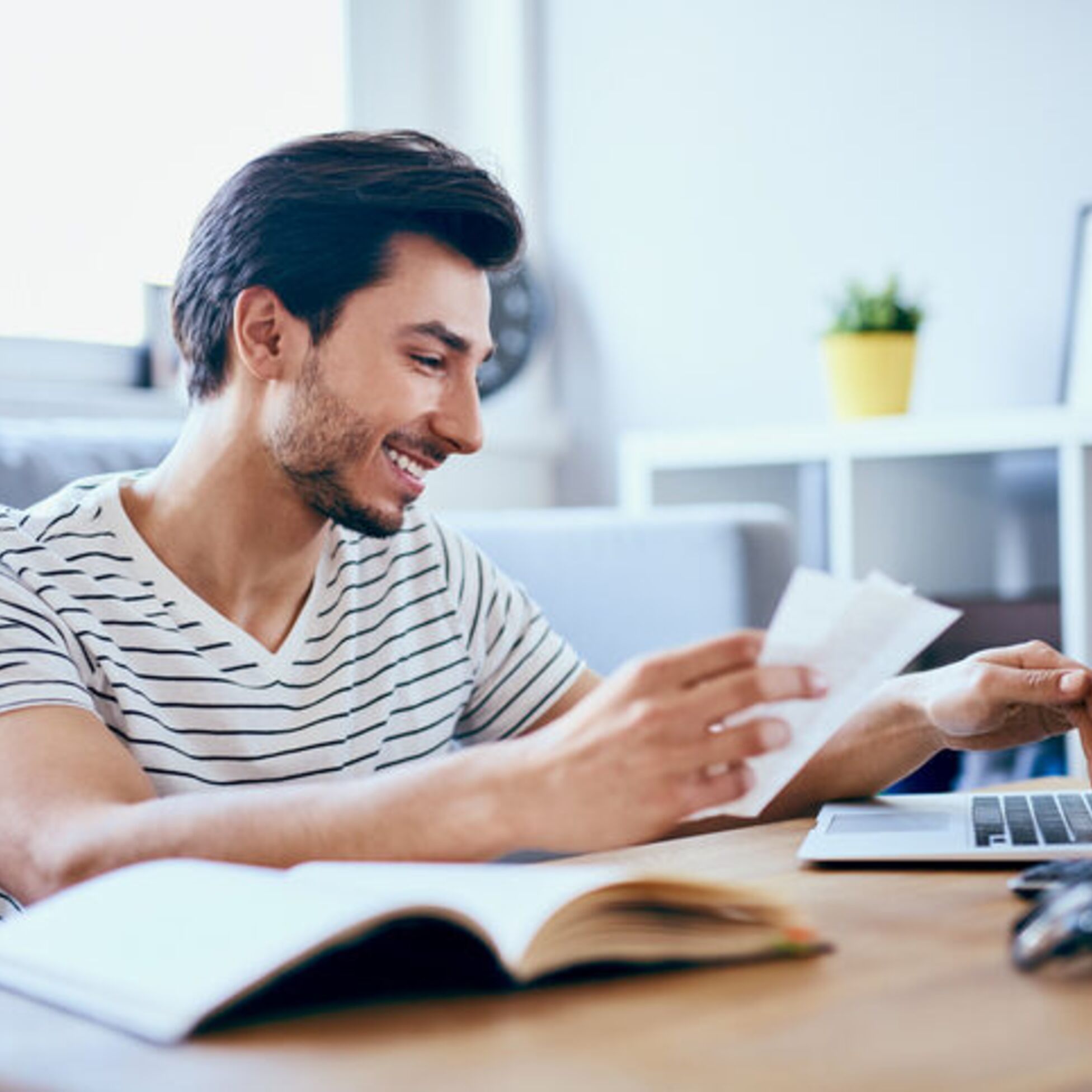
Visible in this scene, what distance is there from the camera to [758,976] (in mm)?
732

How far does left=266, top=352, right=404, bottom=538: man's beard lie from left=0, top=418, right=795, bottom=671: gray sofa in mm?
649

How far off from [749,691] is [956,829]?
1.23 feet

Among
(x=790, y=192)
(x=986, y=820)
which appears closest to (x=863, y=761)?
(x=986, y=820)

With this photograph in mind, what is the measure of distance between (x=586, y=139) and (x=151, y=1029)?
2.95 metres

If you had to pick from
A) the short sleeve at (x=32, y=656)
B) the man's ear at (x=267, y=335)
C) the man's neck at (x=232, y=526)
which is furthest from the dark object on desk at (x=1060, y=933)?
the man's ear at (x=267, y=335)

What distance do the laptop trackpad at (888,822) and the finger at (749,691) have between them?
13.5 inches

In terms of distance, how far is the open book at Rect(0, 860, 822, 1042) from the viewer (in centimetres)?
66

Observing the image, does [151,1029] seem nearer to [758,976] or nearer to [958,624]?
[758,976]

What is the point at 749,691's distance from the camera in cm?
80

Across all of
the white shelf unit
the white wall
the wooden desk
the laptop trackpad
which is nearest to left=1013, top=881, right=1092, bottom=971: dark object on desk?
the wooden desk

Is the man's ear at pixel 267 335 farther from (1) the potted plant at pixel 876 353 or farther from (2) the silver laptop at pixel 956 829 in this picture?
(1) the potted plant at pixel 876 353

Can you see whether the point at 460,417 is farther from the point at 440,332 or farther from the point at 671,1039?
the point at 671,1039

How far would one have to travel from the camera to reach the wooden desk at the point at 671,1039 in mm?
592

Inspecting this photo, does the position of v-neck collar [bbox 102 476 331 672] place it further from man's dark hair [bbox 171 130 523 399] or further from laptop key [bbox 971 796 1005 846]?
laptop key [bbox 971 796 1005 846]
